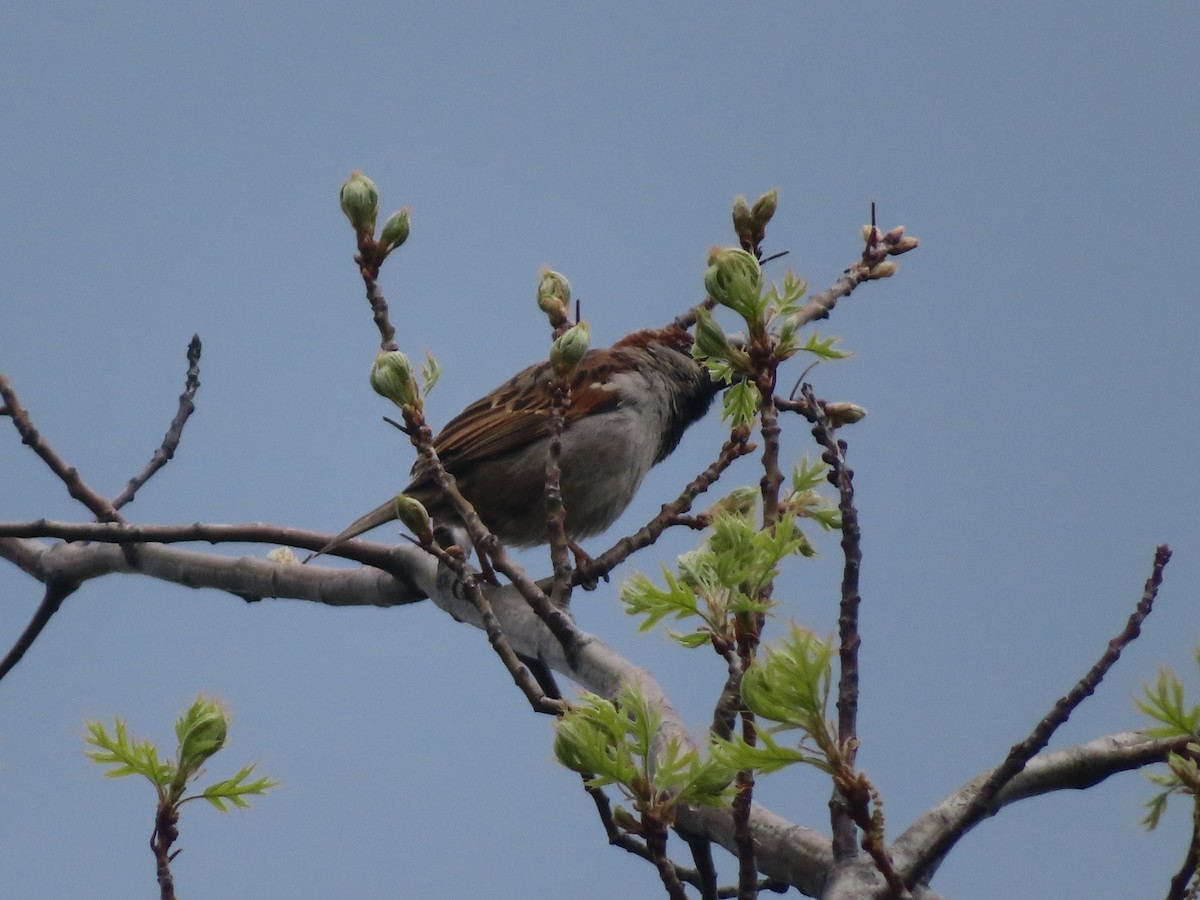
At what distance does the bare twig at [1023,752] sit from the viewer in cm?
210

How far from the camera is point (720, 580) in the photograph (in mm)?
2295

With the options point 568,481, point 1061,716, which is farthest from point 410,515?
point 568,481

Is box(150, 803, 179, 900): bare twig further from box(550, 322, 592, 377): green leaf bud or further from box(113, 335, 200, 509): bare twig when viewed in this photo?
box(113, 335, 200, 509): bare twig

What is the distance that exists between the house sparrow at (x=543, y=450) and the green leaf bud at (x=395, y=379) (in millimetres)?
2517

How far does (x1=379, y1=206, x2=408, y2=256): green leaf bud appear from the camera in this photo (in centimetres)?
333

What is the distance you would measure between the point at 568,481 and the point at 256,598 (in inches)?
65.5

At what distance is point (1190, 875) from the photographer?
1.90m

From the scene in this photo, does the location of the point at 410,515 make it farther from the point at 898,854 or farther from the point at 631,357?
the point at 631,357

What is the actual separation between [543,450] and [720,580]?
11.4 ft

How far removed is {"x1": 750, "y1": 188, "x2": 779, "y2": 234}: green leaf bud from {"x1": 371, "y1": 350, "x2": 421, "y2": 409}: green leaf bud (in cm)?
88

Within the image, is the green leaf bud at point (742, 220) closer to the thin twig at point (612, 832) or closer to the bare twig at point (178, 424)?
the thin twig at point (612, 832)

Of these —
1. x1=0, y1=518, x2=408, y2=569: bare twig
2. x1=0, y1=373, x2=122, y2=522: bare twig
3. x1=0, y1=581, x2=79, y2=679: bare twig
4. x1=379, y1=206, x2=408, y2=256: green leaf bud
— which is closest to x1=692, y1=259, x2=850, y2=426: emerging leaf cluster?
x1=379, y1=206, x2=408, y2=256: green leaf bud

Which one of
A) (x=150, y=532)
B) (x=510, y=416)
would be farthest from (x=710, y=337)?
(x=510, y=416)

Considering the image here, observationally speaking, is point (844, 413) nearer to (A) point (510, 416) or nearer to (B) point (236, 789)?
(B) point (236, 789)
